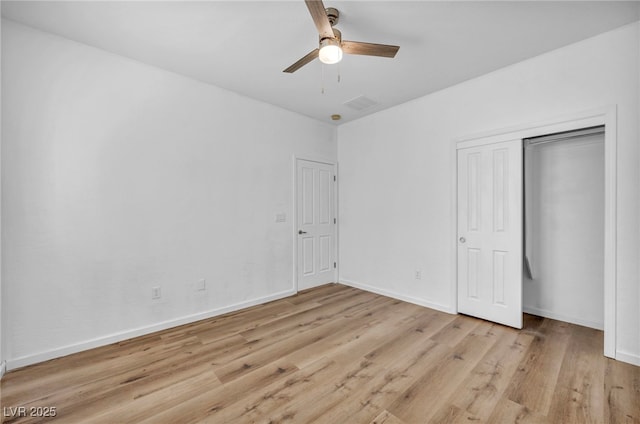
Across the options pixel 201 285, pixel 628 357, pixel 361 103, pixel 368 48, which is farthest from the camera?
pixel 361 103

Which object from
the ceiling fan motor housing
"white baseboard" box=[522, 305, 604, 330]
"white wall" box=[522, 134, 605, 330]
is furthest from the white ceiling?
"white baseboard" box=[522, 305, 604, 330]

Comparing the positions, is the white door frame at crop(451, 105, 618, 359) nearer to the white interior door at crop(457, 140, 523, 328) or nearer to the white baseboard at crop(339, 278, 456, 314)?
the white interior door at crop(457, 140, 523, 328)

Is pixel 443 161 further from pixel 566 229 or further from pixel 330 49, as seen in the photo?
pixel 330 49

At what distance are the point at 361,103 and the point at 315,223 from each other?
1.97m

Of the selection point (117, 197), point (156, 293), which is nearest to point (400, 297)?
point (156, 293)

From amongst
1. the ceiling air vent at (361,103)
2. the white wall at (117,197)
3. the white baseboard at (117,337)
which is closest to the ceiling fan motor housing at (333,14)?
the ceiling air vent at (361,103)

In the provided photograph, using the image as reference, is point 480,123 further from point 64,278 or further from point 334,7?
point 64,278

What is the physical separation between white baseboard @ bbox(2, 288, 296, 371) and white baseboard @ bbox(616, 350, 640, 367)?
11.9 feet

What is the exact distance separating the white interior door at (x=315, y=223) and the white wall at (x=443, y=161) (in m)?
0.23

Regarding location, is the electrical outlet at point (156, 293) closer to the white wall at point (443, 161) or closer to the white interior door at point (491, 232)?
the white wall at point (443, 161)

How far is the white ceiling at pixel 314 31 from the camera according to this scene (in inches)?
83.4

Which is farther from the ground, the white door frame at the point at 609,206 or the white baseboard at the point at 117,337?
the white door frame at the point at 609,206

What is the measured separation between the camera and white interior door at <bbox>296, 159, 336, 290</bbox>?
4391 millimetres

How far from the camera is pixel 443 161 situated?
3535mm
